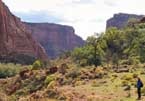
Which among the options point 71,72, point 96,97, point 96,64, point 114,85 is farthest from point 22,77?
point 96,97

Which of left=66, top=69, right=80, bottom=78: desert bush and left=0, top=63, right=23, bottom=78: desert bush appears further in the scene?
left=0, top=63, right=23, bottom=78: desert bush

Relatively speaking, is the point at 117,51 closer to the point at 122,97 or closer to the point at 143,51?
the point at 143,51

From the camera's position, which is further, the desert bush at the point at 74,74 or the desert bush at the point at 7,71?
the desert bush at the point at 7,71

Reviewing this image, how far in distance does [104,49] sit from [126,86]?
48840mm

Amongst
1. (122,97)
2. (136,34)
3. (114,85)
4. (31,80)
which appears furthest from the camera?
(136,34)

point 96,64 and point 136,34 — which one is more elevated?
point 136,34

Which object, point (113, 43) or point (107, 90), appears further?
point (113, 43)

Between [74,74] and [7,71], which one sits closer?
[74,74]

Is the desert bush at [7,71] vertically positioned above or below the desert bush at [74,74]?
below

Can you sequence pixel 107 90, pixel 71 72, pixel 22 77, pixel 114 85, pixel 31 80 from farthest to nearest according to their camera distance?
pixel 22 77 → pixel 31 80 → pixel 71 72 → pixel 114 85 → pixel 107 90

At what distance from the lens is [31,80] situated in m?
70.8

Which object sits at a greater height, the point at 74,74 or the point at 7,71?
the point at 74,74

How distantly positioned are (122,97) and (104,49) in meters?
54.6

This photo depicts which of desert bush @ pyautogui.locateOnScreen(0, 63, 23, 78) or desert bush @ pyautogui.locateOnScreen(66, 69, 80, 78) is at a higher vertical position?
desert bush @ pyautogui.locateOnScreen(66, 69, 80, 78)
